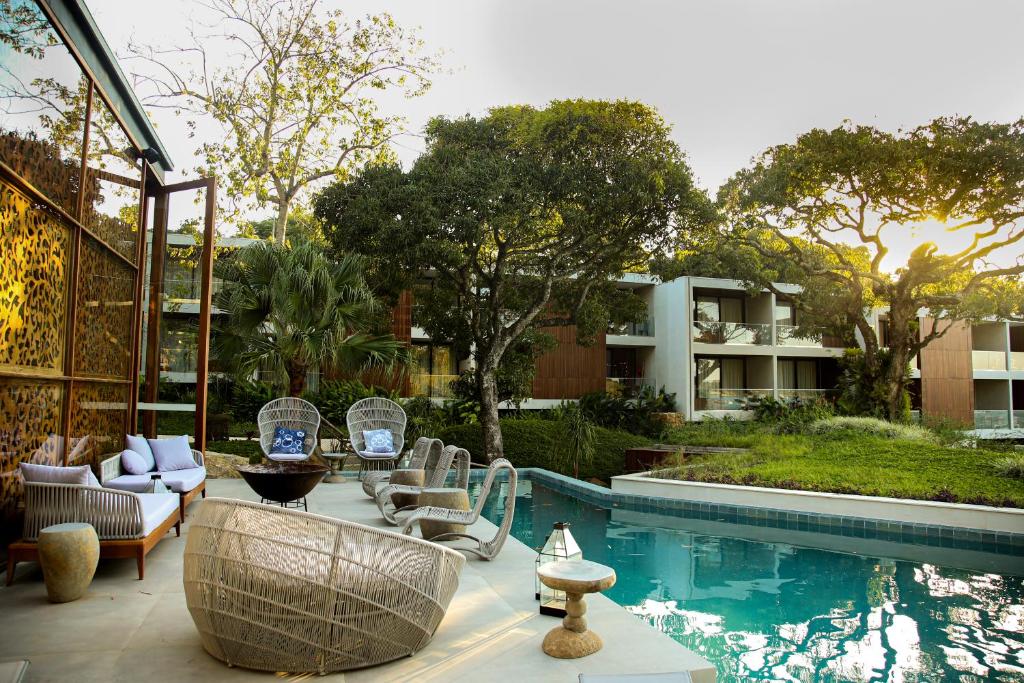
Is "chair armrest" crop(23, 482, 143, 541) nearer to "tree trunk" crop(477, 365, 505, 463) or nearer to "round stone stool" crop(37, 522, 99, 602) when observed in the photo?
"round stone stool" crop(37, 522, 99, 602)

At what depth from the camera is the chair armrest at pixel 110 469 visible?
6.27 metres

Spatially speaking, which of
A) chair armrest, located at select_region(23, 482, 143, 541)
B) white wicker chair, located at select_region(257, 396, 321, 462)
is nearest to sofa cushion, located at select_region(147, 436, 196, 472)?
white wicker chair, located at select_region(257, 396, 321, 462)

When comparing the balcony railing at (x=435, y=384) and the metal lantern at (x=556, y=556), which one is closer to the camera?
the metal lantern at (x=556, y=556)

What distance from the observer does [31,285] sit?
17.2 feet

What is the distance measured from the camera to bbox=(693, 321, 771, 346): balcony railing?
2314 centimetres

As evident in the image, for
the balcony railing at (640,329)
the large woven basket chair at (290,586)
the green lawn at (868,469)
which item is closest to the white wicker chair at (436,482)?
the large woven basket chair at (290,586)

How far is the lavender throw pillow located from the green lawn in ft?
24.1

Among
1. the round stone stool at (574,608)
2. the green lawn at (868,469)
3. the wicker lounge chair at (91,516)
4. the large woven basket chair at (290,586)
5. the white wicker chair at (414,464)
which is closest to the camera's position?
the large woven basket chair at (290,586)

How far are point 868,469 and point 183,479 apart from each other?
932cm

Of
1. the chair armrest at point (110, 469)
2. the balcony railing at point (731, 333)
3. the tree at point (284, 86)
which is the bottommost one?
the chair armrest at point (110, 469)

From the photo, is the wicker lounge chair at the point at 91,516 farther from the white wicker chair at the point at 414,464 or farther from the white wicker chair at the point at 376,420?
the white wicker chair at the point at 376,420

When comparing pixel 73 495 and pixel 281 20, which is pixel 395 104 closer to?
pixel 281 20

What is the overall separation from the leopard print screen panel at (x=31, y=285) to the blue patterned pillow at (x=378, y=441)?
4676 mm

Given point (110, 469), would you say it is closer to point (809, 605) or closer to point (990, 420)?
point (809, 605)
